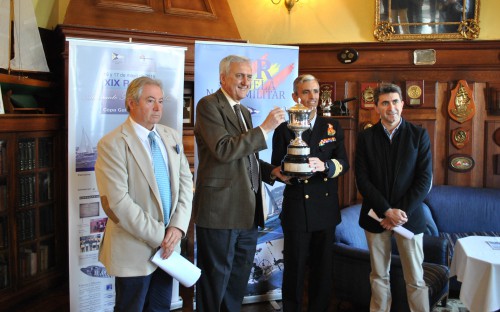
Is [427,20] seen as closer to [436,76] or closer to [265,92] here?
[436,76]

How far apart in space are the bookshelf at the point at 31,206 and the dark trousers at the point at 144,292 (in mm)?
1645

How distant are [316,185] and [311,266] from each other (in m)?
0.48

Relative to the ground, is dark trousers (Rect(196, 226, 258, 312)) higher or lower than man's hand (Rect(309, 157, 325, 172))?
lower

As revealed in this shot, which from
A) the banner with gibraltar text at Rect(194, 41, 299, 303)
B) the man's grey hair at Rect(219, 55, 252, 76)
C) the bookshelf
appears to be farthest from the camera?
the bookshelf

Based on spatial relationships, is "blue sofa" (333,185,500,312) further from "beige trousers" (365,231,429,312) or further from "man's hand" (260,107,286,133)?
"man's hand" (260,107,286,133)

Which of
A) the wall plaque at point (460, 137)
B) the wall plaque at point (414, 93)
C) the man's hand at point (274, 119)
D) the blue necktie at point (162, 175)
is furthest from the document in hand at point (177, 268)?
the wall plaque at point (460, 137)

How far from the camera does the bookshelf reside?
336 cm

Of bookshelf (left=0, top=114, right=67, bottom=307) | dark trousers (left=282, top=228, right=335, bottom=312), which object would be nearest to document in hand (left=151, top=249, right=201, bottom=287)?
dark trousers (left=282, top=228, right=335, bottom=312)

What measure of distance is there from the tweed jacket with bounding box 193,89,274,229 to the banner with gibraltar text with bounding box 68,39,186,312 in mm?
796

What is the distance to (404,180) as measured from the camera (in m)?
2.60

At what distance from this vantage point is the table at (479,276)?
242cm

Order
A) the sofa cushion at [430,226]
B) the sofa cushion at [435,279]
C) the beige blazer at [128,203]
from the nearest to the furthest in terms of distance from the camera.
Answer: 1. the beige blazer at [128,203]
2. the sofa cushion at [435,279]
3. the sofa cushion at [430,226]

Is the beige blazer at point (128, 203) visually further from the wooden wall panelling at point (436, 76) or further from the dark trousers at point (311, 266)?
the wooden wall panelling at point (436, 76)

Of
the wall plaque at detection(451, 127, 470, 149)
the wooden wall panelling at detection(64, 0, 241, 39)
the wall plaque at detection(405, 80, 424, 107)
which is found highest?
the wooden wall panelling at detection(64, 0, 241, 39)
